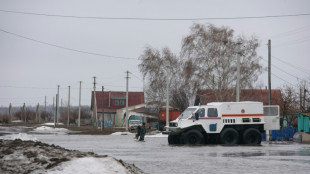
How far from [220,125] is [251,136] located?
202 centimetres

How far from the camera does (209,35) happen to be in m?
54.0

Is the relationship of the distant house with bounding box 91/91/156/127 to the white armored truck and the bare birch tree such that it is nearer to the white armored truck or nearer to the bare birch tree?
the bare birch tree

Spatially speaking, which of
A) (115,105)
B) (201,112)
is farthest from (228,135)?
(115,105)

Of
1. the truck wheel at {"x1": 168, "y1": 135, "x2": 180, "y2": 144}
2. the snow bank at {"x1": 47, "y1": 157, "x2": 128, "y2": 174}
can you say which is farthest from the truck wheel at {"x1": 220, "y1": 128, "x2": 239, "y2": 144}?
the snow bank at {"x1": 47, "y1": 157, "x2": 128, "y2": 174}

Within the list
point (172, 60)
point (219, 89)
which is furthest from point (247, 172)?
point (172, 60)

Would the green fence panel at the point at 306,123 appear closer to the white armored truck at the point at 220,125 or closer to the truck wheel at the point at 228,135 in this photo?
the white armored truck at the point at 220,125

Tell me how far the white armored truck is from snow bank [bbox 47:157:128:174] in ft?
59.7

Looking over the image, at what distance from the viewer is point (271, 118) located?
31.9 metres

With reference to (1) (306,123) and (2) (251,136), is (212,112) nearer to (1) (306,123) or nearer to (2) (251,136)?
(2) (251,136)

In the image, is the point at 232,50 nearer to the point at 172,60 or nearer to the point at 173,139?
the point at 172,60

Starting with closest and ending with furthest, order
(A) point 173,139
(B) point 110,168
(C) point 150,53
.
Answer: (B) point 110,168 → (A) point 173,139 → (C) point 150,53

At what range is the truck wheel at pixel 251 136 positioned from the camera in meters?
30.6

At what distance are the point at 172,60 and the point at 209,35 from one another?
15042 millimetres

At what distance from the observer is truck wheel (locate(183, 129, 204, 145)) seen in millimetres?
30047
